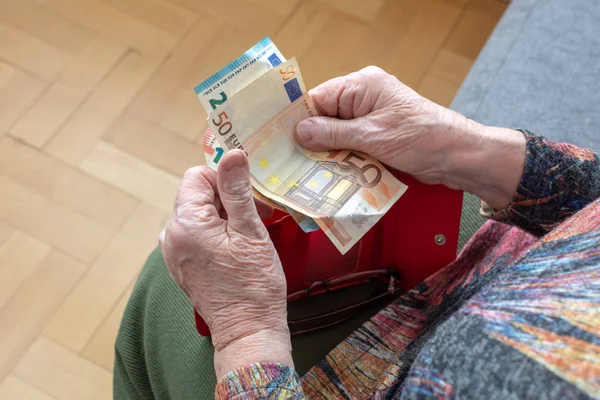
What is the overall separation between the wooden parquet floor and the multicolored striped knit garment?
3.03ft

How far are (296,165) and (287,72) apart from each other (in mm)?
145

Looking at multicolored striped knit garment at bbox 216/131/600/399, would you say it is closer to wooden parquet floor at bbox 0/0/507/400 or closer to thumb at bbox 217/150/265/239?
thumb at bbox 217/150/265/239

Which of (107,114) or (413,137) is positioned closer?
(413,137)

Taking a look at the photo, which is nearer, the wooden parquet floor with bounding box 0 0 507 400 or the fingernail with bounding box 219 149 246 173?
the fingernail with bounding box 219 149 246 173

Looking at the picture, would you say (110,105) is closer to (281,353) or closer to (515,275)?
(281,353)

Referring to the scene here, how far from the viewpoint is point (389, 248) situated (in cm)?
95

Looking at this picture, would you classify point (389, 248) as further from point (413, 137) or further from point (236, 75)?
point (236, 75)

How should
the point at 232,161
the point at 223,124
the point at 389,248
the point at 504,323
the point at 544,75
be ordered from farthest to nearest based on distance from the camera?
the point at 544,75, the point at 389,248, the point at 223,124, the point at 232,161, the point at 504,323

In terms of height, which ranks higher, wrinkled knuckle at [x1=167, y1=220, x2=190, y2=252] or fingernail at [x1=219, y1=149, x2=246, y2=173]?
fingernail at [x1=219, y1=149, x2=246, y2=173]

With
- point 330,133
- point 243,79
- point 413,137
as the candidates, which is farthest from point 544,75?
point 243,79

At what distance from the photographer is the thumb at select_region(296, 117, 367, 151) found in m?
0.86

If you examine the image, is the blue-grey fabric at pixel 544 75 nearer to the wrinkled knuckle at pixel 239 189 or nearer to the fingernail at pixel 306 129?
the fingernail at pixel 306 129

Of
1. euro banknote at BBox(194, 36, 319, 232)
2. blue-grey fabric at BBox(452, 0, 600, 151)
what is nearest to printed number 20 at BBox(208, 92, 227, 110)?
euro banknote at BBox(194, 36, 319, 232)

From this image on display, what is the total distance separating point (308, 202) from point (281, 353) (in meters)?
0.22
